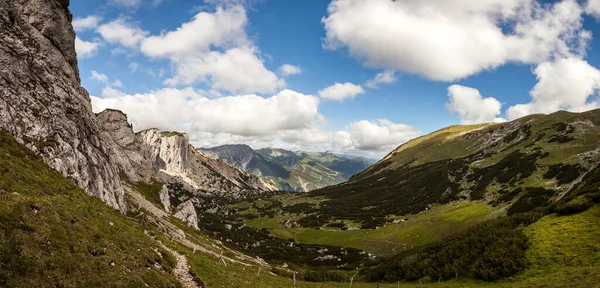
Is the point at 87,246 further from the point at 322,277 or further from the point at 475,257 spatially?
the point at 475,257

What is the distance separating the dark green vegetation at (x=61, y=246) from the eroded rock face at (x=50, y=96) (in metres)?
15.4

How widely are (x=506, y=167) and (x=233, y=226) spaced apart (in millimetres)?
117793

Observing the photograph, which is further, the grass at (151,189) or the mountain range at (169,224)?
the grass at (151,189)

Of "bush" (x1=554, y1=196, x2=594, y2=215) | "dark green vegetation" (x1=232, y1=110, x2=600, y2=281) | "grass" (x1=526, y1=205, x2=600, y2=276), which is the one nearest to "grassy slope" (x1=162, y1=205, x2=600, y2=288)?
"grass" (x1=526, y1=205, x2=600, y2=276)

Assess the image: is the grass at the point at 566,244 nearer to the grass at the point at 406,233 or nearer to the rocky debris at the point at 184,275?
the rocky debris at the point at 184,275

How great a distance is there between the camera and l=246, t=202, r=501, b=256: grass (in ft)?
269

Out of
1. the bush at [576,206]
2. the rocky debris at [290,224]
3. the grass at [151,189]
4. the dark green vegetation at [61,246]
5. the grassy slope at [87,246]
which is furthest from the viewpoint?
the rocky debris at [290,224]

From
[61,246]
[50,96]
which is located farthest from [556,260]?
[50,96]

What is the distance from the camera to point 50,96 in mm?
50188

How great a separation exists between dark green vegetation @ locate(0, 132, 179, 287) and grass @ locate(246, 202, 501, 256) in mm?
70297

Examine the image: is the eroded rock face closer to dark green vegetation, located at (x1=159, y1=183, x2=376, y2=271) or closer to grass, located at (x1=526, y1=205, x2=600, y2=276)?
dark green vegetation, located at (x1=159, y1=183, x2=376, y2=271)

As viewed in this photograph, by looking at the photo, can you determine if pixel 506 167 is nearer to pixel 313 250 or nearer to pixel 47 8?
pixel 313 250

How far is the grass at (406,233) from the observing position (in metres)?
82.0

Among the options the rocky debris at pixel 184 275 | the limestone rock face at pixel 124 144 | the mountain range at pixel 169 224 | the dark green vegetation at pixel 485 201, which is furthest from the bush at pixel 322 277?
the limestone rock face at pixel 124 144
